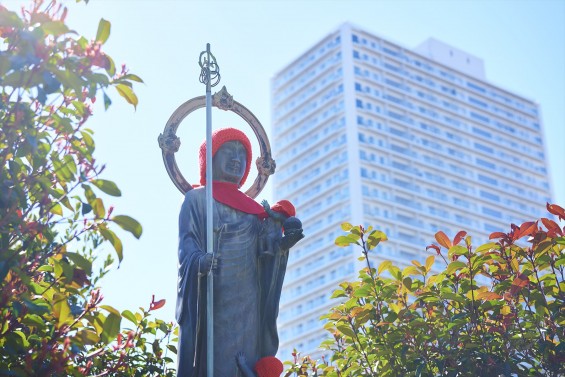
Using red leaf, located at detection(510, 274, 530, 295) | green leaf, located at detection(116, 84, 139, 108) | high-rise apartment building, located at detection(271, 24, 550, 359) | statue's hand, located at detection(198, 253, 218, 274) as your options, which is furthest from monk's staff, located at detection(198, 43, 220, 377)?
high-rise apartment building, located at detection(271, 24, 550, 359)

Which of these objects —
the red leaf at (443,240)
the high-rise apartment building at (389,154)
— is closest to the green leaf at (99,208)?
the red leaf at (443,240)

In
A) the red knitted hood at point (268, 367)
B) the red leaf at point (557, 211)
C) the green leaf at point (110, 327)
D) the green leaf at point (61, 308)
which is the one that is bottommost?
the green leaf at point (110, 327)

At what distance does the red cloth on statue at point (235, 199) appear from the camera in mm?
6922

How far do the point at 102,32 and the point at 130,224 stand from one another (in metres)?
1.14

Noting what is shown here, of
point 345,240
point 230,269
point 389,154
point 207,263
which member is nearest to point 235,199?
point 230,269

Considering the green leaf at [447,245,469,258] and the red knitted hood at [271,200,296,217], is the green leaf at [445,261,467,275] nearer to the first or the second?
the green leaf at [447,245,469,258]

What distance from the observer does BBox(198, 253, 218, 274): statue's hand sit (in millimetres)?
6215

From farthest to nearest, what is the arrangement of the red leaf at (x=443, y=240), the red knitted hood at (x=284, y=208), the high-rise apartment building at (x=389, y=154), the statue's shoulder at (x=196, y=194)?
the high-rise apartment building at (x=389, y=154), the red leaf at (x=443, y=240), the red knitted hood at (x=284, y=208), the statue's shoulder at (x=196, y=194)

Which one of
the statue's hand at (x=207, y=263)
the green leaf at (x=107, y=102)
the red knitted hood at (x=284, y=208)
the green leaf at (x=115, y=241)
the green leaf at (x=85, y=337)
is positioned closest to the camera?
the green leaf at (x=85, y=337)

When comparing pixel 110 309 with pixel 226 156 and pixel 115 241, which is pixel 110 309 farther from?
pixel 226 156

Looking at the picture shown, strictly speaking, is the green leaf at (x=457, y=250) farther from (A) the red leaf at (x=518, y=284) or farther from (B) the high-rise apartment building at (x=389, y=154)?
(B) the high-rise apartment building at (x=389, y=154)

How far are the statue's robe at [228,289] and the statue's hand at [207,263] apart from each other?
0.18ft

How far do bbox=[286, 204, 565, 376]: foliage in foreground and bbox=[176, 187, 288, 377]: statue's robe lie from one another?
2.85 feet

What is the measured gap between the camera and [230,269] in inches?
262
